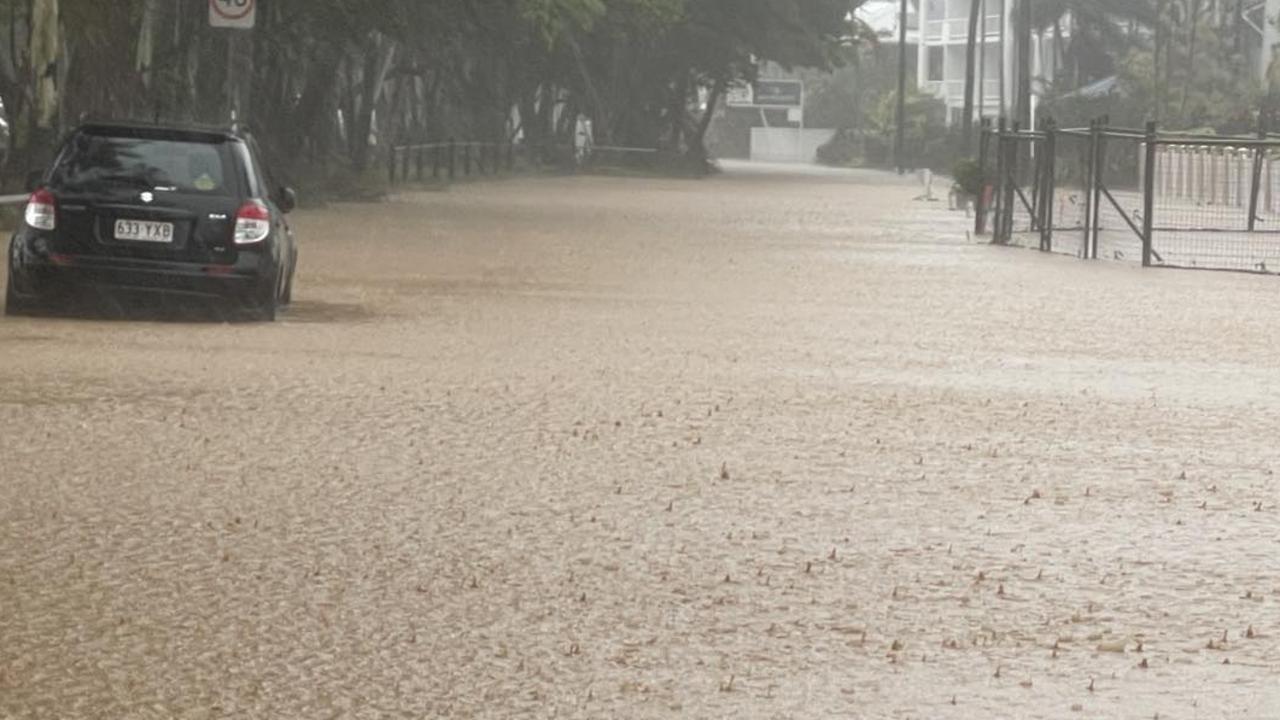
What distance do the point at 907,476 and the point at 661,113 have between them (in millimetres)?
77438

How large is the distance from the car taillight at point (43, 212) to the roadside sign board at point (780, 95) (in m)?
148

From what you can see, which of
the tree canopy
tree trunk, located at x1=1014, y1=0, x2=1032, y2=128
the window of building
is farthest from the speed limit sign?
the window of building

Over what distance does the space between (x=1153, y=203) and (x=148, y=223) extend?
21.5 m

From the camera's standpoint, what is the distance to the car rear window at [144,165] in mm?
20125

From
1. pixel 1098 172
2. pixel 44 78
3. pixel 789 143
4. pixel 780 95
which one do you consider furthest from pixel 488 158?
pixel 780 95

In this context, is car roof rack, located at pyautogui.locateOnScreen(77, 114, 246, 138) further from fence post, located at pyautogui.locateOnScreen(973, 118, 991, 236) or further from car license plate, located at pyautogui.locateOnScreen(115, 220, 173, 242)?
fence post, located at pyautogui.locateOnScreen(973, 118, 991, 236)

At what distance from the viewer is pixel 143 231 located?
2003cm

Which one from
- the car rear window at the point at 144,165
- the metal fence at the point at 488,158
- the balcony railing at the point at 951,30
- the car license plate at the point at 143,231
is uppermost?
the balcony railing at the point at 951,30

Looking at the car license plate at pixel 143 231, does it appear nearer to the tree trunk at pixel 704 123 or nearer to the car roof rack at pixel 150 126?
the car roof rack at pixel 150 126

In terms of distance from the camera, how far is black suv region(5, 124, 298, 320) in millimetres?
19969

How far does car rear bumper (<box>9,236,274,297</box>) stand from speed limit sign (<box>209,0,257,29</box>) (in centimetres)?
852

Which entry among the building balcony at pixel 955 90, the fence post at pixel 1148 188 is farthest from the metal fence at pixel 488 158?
the building balcony at pixel 955 90

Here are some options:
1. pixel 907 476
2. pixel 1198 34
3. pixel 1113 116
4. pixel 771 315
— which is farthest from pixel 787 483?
pixel 1198 34

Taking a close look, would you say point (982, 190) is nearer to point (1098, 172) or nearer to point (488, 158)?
point (1098, 172)
